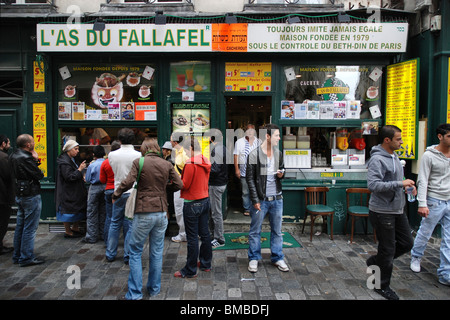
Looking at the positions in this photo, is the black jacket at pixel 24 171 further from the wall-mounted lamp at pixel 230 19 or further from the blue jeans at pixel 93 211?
the wall-mounted lamp at pixel 230 19

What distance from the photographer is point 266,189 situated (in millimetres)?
4746

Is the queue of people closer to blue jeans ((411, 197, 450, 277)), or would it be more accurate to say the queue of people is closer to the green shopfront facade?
blue jeans ((411, 197, 450, 277))

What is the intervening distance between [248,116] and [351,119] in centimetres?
408

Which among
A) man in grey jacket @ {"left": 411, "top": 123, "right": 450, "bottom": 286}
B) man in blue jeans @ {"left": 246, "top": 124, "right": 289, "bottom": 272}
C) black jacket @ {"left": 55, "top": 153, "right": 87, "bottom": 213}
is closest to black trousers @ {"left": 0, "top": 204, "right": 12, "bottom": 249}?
black jacket @ {"left": 55, "top": 153, "right": 87, "bottom": 213}

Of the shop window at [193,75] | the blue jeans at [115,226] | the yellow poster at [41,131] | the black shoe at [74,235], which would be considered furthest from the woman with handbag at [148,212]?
the yellow poster at [41,131]

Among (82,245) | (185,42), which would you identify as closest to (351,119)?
(185,42)

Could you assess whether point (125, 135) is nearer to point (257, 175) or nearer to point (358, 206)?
point (257, 175)

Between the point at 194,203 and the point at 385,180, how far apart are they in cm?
248

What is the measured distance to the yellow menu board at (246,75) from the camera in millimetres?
6750

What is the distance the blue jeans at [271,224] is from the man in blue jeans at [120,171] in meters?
1.98

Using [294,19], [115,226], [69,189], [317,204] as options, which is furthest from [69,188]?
[294,19]

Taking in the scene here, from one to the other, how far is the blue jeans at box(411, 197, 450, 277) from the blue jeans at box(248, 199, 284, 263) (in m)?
2.05

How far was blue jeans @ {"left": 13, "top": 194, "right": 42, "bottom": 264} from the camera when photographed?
16.5 feet

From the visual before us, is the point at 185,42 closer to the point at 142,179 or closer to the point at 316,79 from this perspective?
the point at 316,79
